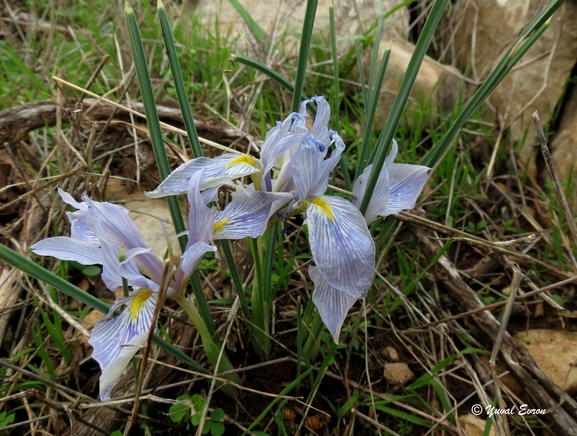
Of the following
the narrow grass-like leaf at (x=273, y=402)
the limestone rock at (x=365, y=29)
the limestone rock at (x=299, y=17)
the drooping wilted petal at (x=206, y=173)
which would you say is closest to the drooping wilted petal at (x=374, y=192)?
the drooping wilted petal at (x=206, y=173)

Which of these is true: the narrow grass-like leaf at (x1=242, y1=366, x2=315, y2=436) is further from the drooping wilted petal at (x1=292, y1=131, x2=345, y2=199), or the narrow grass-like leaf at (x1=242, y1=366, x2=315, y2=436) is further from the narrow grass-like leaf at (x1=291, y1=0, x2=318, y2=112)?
the narrow grass-like leaf at (x1=291, y1=0, x2=318, y2=112)

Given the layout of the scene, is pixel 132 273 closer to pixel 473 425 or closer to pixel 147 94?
pixel 147 94

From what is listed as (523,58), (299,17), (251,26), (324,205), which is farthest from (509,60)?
(299,17)

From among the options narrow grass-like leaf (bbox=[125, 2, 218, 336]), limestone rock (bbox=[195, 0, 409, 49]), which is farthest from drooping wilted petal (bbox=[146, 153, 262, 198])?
limestone rock (bbox=[195, 0, 409, 49])

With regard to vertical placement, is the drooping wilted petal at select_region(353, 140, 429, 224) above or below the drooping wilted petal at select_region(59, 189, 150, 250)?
above

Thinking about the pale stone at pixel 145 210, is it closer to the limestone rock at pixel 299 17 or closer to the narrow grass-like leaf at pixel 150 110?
the narrow grass-like leaf at pixel 150 110
